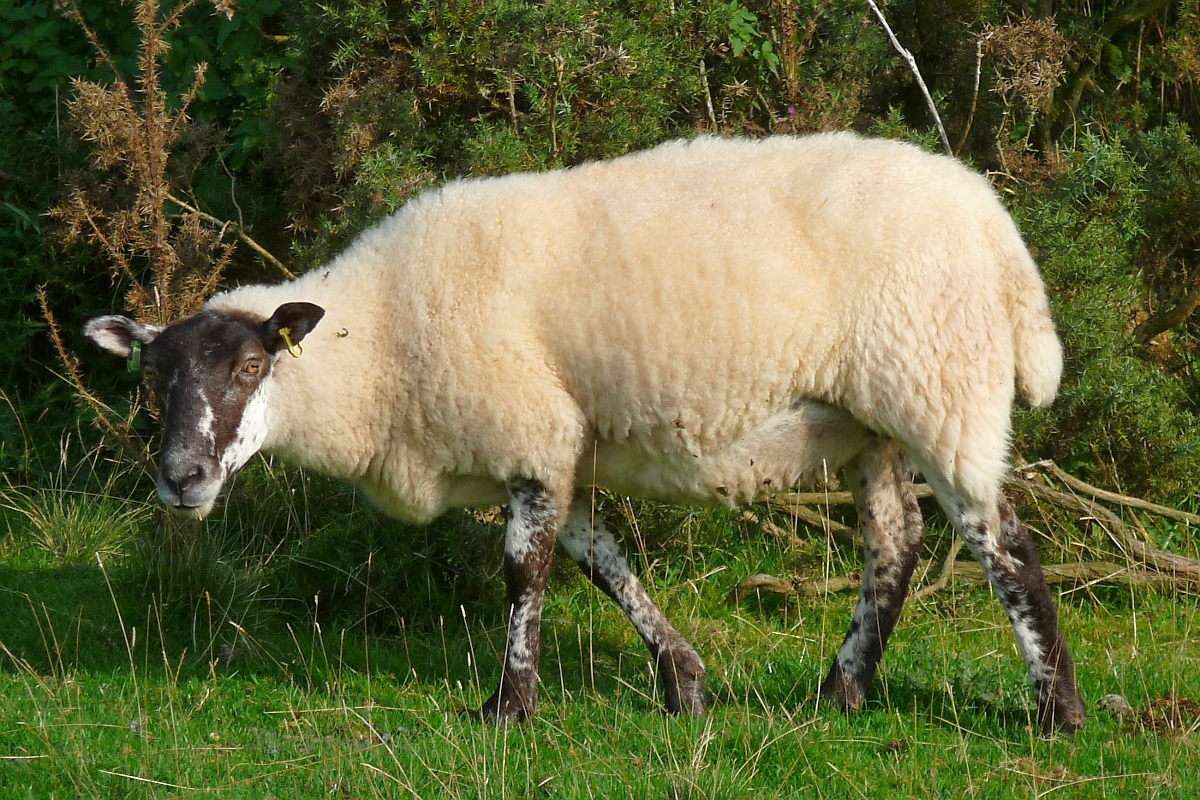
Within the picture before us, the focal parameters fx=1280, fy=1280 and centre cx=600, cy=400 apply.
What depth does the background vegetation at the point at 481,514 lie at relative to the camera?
4512 mm

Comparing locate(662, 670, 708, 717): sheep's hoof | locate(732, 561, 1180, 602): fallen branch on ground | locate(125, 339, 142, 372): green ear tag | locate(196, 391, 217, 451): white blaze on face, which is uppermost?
locate(125, 339, 142, 372): green ear tag

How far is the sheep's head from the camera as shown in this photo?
4.70m

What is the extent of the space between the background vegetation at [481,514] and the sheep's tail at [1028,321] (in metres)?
1.23

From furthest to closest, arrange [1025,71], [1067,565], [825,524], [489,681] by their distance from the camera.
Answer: [1025,71] → [825,524] → [1067,565] → [489,681]

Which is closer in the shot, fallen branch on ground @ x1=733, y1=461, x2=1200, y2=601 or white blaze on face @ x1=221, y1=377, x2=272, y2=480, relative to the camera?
white blaze on face @ x1=221, y1=377, x2=272, y2=480

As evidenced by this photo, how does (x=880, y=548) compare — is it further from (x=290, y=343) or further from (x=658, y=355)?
(x=290, y=343)

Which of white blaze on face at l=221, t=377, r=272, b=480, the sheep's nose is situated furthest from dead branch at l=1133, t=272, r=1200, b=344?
the sheep's nose

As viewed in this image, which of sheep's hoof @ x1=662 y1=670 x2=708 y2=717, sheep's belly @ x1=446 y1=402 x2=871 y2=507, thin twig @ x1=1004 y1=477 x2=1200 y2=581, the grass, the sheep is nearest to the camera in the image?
the grass

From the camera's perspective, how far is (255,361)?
4.91 metres

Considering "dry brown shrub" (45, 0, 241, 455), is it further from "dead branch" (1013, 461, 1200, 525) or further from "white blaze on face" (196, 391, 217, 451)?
"dead branch" (1013, 461, 1200, 525)

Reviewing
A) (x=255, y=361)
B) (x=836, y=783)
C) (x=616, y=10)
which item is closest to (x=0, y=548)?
(x=255, y=361)

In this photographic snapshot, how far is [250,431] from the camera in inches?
193

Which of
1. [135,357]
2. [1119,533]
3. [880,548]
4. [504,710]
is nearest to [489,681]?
[504,710]

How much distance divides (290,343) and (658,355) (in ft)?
4.64
